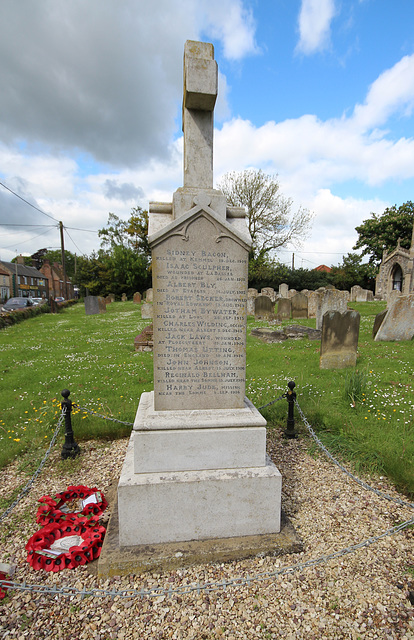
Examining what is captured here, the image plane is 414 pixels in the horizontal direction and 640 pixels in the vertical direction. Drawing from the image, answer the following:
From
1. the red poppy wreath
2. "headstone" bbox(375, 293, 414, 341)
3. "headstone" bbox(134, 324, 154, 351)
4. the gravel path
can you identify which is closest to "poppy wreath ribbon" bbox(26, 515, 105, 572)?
the gravel path

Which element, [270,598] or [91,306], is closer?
[270,598]

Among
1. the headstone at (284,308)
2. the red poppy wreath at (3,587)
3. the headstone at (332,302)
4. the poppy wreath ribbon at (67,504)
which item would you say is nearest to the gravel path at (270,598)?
the red poppy wreath at (3,587)

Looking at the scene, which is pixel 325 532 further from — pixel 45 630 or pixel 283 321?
pixel 283 321

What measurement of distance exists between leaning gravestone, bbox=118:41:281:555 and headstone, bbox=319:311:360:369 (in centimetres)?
474

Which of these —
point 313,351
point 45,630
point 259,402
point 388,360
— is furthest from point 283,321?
point 45,630

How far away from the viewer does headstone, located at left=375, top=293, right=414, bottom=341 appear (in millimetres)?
9734

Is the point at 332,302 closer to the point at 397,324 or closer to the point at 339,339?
the point at 397,324

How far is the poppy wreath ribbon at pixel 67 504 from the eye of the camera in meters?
2.96

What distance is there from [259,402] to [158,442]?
298cm

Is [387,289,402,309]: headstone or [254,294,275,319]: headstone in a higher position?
[387,289,402,309]: headstone

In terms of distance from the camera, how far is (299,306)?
16.2 metres

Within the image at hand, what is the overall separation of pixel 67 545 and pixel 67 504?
612 millimetres

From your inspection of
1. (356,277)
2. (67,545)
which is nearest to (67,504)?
(67,545)

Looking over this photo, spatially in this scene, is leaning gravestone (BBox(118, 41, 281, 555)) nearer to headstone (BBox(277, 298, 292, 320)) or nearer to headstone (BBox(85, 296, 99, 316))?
headstone (BBox(277, 298, 292, 320))
